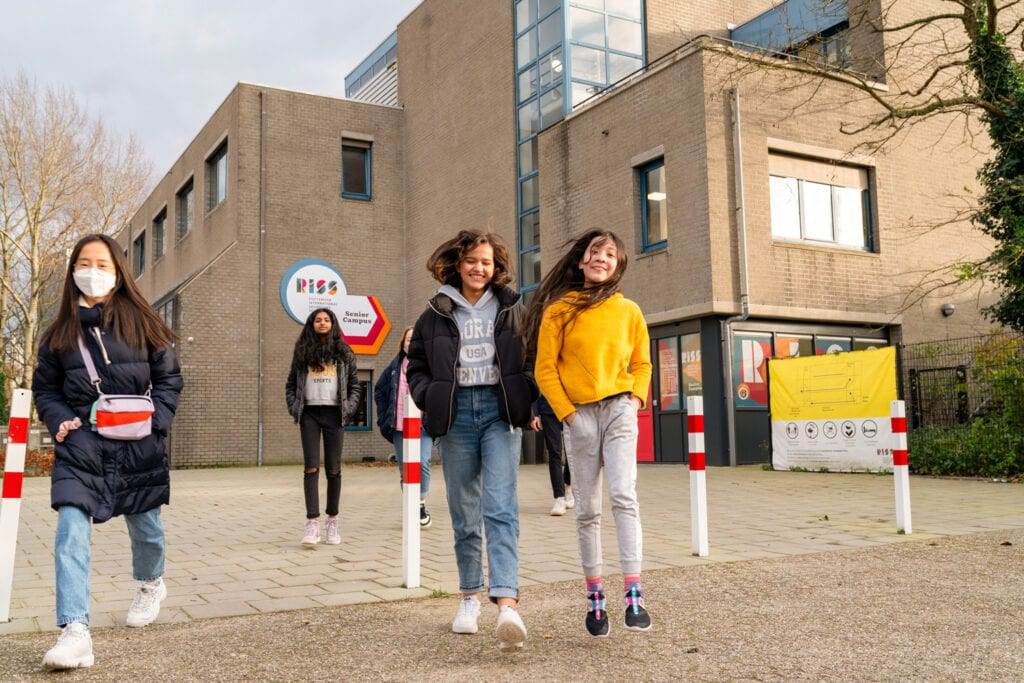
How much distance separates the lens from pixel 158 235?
33062 millimetres

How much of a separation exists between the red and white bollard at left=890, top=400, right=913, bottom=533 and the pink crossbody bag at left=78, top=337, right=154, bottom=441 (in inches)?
220

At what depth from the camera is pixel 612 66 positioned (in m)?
21.0

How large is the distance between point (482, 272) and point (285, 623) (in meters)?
1.92

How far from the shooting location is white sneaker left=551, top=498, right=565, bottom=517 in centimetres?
884

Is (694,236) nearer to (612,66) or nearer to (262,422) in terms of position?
(612,66)

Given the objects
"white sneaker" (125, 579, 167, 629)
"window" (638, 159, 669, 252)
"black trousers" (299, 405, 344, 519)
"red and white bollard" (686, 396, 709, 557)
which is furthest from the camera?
"window" (638, 159, 669, 252)

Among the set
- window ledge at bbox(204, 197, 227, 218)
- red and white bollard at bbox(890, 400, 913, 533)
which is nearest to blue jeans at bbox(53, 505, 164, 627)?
red and white bollard at bbox(890, 400, 913, 533)

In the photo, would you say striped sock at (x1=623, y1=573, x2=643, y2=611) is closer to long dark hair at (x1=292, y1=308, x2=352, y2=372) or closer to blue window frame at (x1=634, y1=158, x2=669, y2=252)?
long dark hair at (x1=292, y1=308, x2=352, y2=372)

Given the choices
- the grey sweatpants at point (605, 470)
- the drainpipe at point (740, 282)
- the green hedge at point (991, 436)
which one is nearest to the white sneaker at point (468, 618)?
the grey sweatpants at point (605, 470)

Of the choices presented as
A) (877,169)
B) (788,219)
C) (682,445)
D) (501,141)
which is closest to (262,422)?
(501,141)

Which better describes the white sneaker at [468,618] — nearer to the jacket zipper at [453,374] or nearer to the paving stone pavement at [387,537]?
the jacket zipper at [453,374]

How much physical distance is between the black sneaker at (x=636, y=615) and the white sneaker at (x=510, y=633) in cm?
56

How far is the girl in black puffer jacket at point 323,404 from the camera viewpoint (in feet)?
23.4

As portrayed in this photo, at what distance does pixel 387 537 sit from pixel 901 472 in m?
4.13
